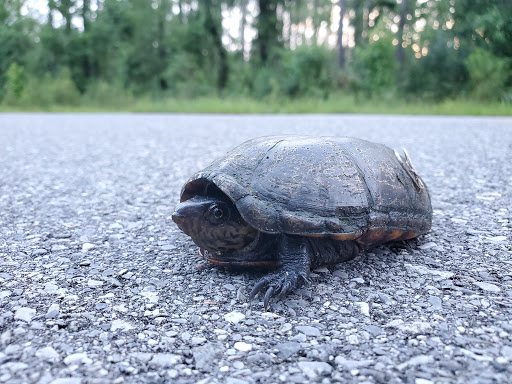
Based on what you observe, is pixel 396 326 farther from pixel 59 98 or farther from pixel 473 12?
pixel 59 98

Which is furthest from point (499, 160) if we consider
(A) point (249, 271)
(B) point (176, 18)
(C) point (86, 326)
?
(B) point (176, 18)

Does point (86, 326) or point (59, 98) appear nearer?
point (86, 326)

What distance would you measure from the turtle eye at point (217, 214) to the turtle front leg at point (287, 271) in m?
0.29

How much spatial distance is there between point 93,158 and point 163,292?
14.0 ft

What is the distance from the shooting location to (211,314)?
1721 millimetres

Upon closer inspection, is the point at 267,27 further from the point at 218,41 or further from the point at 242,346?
Result: the point at 242,346

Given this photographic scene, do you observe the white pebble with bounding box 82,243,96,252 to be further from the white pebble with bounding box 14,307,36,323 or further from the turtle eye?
the turtle eye

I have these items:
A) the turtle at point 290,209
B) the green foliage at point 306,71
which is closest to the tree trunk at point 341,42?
the green foliage at point 306,71

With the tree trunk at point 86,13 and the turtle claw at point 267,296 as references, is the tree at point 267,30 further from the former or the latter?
the turtle claw at point 267,296

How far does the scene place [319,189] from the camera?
2008 millimetres

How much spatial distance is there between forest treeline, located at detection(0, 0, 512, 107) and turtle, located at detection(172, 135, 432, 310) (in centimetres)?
1511

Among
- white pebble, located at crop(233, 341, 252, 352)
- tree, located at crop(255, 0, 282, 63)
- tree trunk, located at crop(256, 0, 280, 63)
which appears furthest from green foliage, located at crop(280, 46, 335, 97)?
white pebble, located at crop(233, 341, 252, 352)

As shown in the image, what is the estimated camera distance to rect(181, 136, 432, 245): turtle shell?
1926 millimetres

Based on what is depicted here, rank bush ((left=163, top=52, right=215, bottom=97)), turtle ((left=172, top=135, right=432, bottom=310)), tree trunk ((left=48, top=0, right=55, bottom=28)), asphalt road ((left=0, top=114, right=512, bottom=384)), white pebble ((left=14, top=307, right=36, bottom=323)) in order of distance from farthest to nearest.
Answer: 1. bush ((left=163, top=52, right=215, bottom=97))
2. tree trunk ((left=48, top=0, right=55, bottom=28))
3. turtle ((left=172, top=135, right=432, bottom=310))
4. white pebble ((left=14, top=307, right=36, bottom=323))
5. asphalt road ((left=0, top=114, right=512, bottom=384))
